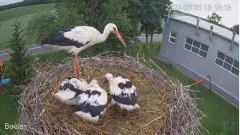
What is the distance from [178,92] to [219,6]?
10.9 metres

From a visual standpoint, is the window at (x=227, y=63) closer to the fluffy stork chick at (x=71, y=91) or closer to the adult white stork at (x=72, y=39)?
the adult white stork at (x=72, y=39)

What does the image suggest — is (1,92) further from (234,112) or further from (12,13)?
(12,13)

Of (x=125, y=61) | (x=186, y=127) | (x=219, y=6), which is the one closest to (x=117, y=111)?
(x=186, y=127)

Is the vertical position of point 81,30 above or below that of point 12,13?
above

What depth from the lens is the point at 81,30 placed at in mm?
A: 6734

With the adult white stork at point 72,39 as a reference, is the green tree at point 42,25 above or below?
below

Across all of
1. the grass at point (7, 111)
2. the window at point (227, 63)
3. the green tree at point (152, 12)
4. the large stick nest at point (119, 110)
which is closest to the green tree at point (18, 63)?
the grass at point (7, 111)

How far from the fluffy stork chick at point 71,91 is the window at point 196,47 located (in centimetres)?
1146

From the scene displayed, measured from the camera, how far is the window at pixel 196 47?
16928 millimetres

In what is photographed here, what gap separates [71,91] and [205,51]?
11653 mm

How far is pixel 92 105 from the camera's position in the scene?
582 centimetres

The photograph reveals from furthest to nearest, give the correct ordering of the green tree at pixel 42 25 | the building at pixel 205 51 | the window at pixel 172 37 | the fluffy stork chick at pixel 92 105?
the window at pixel 172 37
the building at pixel 205 51
the green tree at pixel 42 25
the fluffy stork chick at pixel 92 105

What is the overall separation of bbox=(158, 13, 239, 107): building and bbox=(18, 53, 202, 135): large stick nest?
325 inches

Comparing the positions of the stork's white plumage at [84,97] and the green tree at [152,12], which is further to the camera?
the green tree at [152,12]
